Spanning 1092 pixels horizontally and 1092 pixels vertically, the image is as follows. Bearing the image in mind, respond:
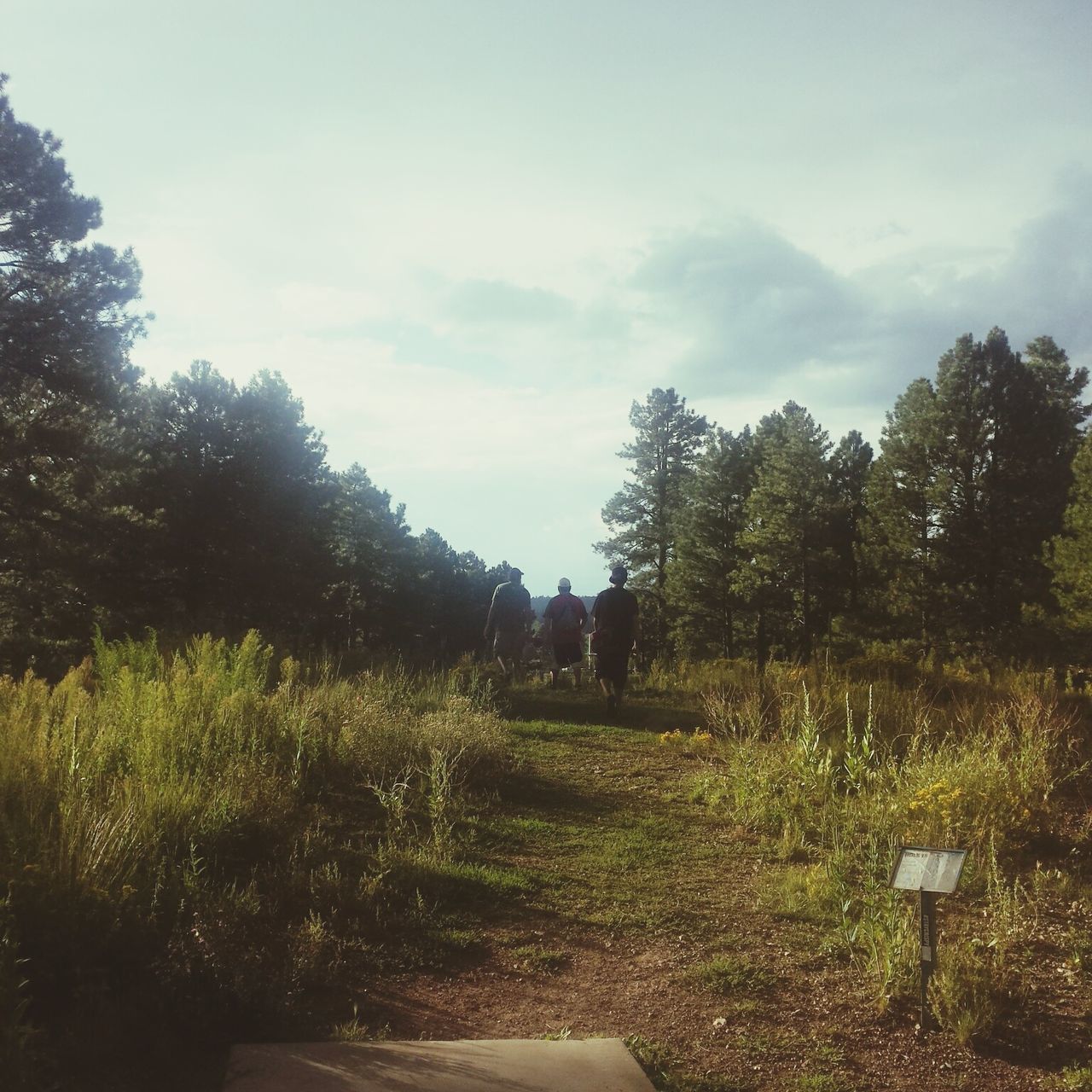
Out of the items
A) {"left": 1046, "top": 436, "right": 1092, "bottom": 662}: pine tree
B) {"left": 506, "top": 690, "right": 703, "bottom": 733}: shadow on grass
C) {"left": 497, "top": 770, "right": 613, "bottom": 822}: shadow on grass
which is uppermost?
{"left": 1046, "top": 436, "right": 1092, "bottom": 662}: pine tree

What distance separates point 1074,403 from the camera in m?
36.2

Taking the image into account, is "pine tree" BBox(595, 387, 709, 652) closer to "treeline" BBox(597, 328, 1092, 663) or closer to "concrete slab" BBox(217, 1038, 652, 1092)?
"treeline" BBox(597, 328, 1092, 663)

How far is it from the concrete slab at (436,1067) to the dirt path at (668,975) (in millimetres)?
261

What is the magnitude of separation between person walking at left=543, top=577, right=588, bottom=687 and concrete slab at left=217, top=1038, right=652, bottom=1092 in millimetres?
11263

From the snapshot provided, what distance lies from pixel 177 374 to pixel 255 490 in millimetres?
5773

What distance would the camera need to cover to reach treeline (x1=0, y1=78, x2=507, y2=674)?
19578 mm

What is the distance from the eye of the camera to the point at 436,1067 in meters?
3.79

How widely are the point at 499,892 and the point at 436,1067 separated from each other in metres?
2.50

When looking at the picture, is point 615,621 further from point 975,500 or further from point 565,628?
point 975,500

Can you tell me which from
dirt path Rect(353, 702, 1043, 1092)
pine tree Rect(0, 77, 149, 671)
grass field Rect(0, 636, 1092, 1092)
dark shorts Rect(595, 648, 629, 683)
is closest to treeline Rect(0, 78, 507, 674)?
pine tree Rect(0, 77, 149, 671)

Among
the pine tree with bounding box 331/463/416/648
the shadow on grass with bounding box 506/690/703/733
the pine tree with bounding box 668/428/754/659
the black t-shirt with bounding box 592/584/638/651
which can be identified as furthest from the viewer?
the pine tree with bounding box 331/463/416/648

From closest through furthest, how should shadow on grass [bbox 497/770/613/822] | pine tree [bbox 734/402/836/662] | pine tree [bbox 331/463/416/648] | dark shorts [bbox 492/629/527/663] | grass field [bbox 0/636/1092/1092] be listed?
grass field [bbox 0/636/1092/1092] → shadow on grass [bbox 497/770/613/822] → dark shorts [bbox 492/629/527/663] → pine tree [bbox 734/402/836/662] → pine tree [bbox 331/463/416/648]

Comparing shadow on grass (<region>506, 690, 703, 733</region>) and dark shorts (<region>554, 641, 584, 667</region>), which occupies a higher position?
dark shorts (<region>554, 641, 584, 667</region>)

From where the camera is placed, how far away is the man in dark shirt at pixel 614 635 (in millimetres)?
13383
